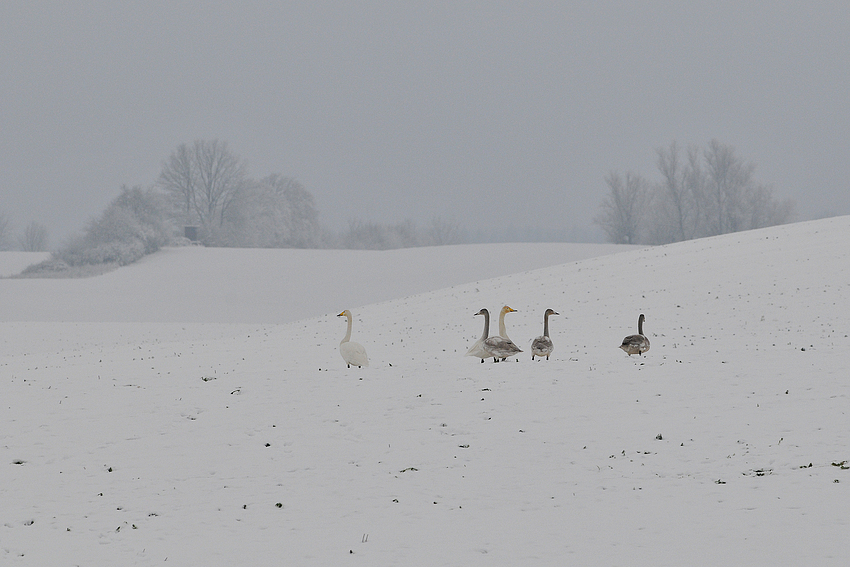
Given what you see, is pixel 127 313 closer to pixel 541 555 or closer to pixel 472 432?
pixel 472 432

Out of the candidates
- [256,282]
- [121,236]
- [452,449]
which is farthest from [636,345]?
[121,236]

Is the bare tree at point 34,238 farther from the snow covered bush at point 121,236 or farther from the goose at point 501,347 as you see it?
the goose at point 501,347

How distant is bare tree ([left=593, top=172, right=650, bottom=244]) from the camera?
86.9 metres

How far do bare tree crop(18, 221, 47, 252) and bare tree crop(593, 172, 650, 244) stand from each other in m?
97.2

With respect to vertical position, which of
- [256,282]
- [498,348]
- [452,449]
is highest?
[256,282]

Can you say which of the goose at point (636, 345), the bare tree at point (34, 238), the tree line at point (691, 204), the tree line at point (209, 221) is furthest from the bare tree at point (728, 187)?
the bare tree at point (34, 238)

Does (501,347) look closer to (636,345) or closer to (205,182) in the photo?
(636,345)

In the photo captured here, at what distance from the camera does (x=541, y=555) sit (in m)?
8.18

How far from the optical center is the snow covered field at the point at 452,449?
860cm

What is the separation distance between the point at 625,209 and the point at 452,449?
79984 millimetres

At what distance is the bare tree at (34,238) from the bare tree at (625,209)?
97221 millimetres

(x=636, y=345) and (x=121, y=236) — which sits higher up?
(x=121, y=236)

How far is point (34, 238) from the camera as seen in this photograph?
128m

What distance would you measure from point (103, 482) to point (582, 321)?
57.2 feet
